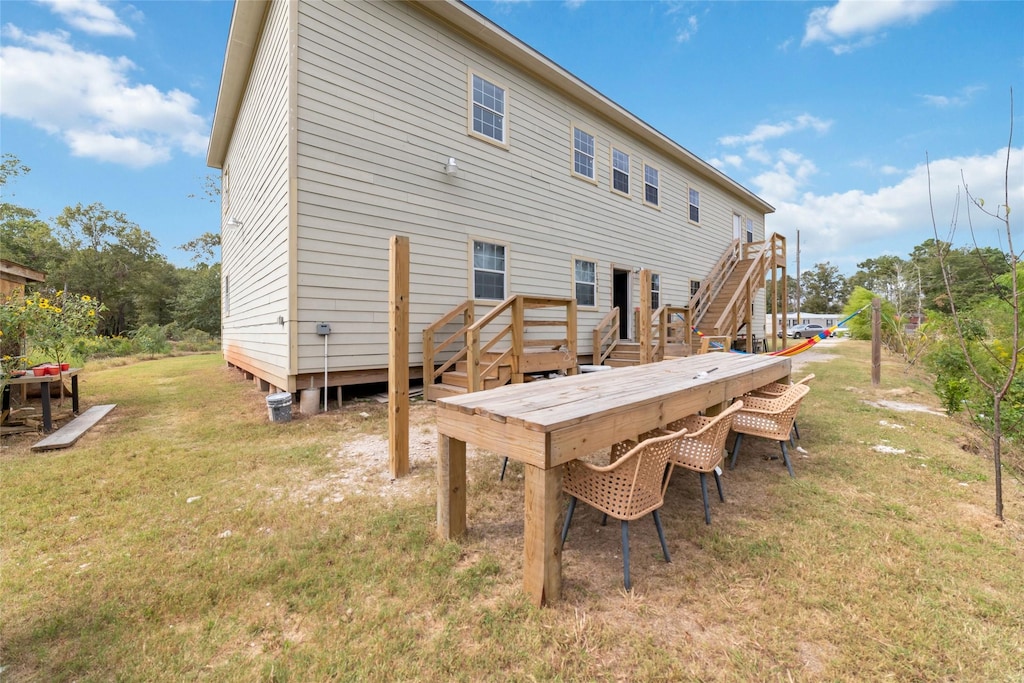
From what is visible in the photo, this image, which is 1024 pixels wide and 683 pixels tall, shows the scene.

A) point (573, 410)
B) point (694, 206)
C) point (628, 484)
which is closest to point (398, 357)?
point (573, 410)

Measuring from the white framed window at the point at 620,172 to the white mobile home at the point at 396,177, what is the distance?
0.16ft

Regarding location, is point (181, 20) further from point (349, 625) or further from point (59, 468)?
point (349, 625)

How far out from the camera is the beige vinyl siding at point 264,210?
5.92 meters

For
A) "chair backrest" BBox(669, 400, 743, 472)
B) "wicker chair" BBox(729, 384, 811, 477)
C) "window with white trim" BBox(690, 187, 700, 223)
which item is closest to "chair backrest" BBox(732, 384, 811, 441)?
"wicker chair" BBox(729, 384, 811, 477)

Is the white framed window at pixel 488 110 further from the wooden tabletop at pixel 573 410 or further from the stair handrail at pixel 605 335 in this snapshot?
the wooden tabletop at pixel 573 410

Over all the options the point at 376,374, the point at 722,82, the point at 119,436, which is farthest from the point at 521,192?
the point at 722,82

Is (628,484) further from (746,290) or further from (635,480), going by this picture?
(746,290)

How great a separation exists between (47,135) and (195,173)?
16.4ft

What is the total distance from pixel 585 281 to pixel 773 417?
21.2 feet

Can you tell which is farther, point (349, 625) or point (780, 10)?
point (780, 10)

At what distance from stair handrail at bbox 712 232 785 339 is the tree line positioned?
27591 mm

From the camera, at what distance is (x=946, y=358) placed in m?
6.61

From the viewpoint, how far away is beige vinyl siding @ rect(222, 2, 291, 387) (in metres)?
5.92

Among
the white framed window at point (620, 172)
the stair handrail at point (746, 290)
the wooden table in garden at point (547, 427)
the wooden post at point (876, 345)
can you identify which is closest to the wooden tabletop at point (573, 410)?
the wooden table in garden at point (547, 427)
